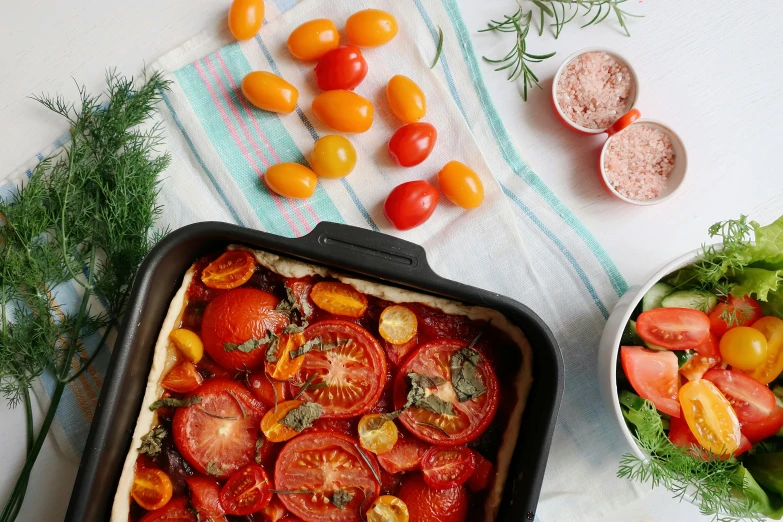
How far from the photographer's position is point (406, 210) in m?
1.93

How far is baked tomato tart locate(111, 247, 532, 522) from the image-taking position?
5.41 feet

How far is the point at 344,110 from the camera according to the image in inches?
76.7

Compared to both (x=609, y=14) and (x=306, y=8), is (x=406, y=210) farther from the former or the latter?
(x=609, y=14)

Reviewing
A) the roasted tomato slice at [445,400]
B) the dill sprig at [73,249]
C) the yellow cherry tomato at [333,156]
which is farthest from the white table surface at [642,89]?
the roasted tomato slice at [445,400]

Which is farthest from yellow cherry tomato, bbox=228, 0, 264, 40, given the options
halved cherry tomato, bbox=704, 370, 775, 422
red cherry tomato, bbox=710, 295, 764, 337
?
halved cherry tomato, bbox=704, 370, 775, 422

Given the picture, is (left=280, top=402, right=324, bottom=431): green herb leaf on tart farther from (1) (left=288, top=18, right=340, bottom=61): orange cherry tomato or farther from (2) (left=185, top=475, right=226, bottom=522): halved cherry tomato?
(1) (left=288, top=18, right=340, bottom=61): orange cherry tomato

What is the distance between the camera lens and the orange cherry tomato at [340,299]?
1723mm

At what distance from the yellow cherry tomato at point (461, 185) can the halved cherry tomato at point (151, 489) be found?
1.22 m

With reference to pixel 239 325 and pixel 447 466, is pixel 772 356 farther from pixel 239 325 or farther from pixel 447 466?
pixel 239 325

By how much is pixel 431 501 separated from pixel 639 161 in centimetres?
128

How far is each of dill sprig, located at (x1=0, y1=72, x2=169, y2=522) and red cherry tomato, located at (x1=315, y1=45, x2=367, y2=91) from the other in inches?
23.2

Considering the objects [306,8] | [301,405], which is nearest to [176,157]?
[306,8]

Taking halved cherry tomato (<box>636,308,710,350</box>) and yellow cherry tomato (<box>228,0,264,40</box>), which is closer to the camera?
halved cherry tomato (<box>636,308,710,350</box>)

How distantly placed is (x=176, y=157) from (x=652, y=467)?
1.77m
